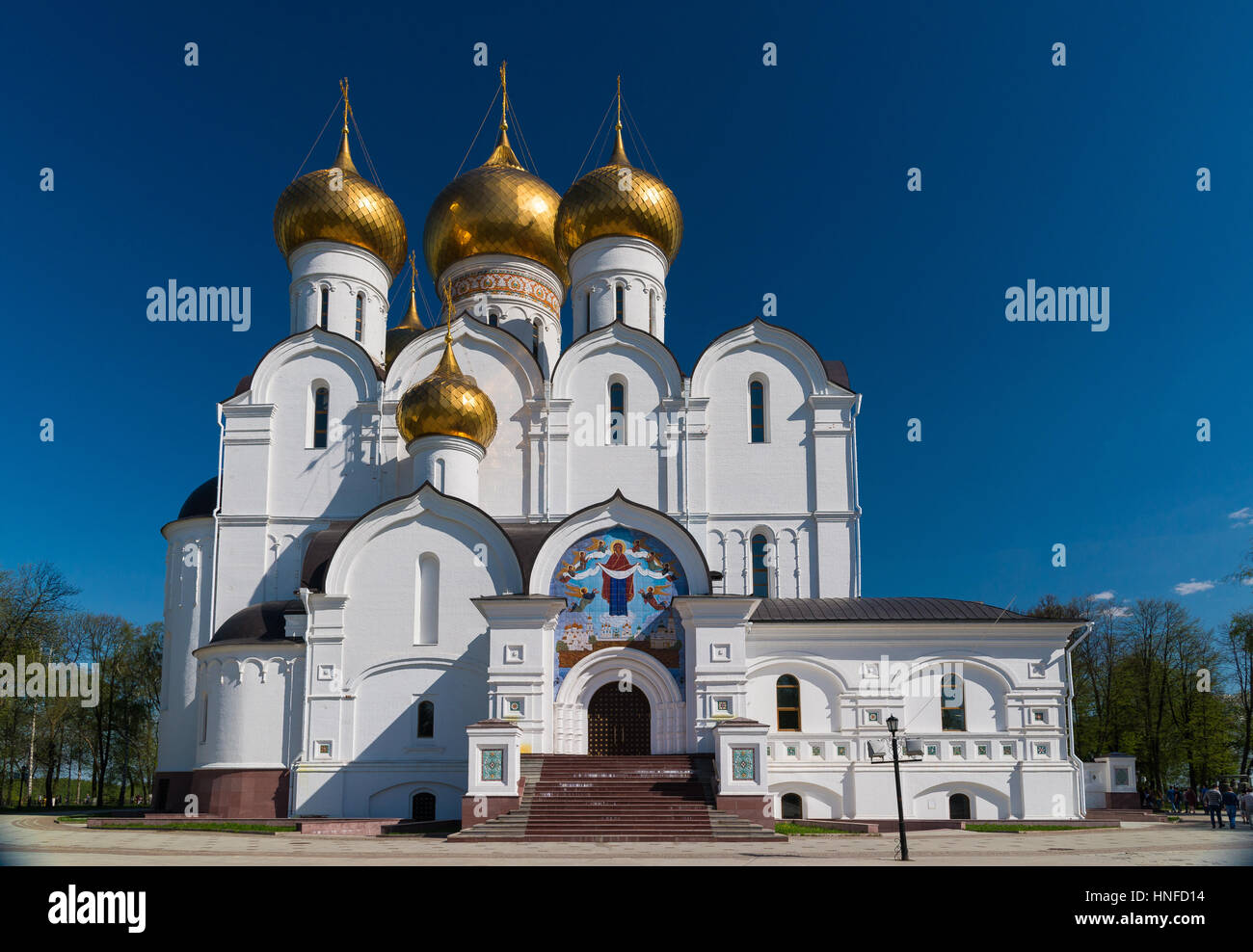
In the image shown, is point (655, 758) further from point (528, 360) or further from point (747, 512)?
point (528, 360)

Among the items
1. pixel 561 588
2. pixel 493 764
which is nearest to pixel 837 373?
pixel 561 588

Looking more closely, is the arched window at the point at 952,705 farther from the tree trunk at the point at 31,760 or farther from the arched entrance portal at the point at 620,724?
the tree trunk at the point at 31,760

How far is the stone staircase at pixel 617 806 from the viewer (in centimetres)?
1556

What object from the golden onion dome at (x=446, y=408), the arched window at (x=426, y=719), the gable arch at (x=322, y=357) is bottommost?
the arched window at (x=426, y=719)

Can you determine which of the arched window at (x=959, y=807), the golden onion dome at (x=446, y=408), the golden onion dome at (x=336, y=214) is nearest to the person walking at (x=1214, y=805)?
the arched window at (x=959, y=807)

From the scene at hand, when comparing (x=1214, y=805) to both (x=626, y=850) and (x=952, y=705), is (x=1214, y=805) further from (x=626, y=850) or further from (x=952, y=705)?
(x=626, y=850)

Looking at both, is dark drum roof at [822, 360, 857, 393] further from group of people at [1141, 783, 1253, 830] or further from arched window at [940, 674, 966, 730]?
group of people at [1141, 783, 1253, 830]

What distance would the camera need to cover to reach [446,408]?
22.4m

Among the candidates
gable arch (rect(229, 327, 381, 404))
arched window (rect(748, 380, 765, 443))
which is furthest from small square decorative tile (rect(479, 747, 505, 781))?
gable arch (rect(229, 327, 381, 404))

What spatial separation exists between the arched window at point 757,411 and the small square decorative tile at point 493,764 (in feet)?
32.4

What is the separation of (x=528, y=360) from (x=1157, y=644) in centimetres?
2165

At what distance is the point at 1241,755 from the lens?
106 feet

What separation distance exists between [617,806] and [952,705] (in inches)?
292

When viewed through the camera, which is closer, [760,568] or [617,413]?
[760,568]
